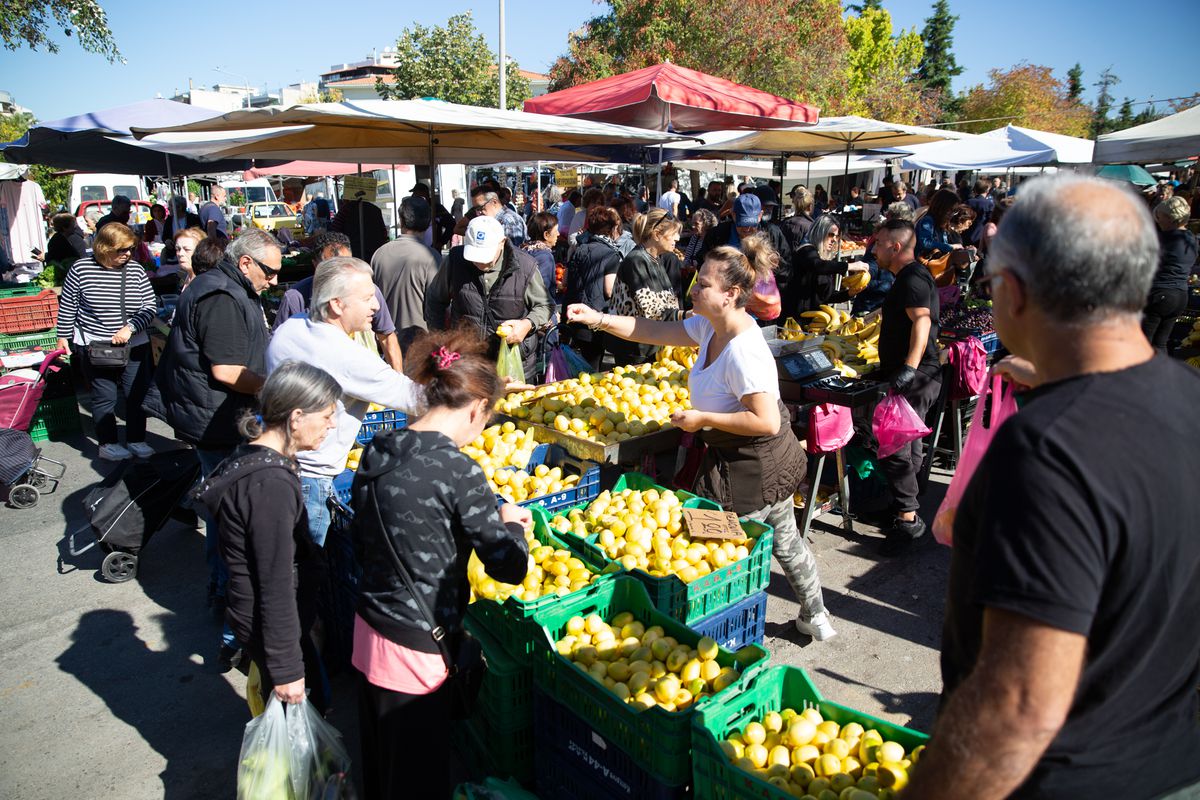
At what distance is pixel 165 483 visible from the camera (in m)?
5.01

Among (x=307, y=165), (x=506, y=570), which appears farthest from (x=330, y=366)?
(x=307, y=165)

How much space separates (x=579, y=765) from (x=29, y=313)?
875 cm

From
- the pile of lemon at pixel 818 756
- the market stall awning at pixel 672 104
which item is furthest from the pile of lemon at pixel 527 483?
the market stall awning at pixel 672 104

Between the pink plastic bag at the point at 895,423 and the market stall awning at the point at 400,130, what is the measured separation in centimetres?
322

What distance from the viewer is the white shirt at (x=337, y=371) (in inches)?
144

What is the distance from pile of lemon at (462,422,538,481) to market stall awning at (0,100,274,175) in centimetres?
387

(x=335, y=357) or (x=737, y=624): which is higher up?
(x=335, y=357)

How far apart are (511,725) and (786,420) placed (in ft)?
6.65

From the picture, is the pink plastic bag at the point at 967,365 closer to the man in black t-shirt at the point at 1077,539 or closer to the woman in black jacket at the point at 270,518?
the man in black t-shirt at the point at 1077,539

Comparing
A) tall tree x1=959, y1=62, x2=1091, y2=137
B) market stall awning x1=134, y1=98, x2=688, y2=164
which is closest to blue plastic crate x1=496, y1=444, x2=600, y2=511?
market stall awning x1=134, y1=98, x2=688, y2=164

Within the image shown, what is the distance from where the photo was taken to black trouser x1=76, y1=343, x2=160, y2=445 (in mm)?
6770

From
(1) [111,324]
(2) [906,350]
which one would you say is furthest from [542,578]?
(1) [111,324]

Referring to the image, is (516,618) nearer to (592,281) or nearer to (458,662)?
(458,662)

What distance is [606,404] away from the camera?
16.9ft
